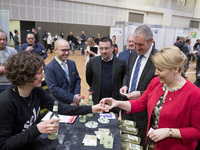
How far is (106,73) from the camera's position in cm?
282

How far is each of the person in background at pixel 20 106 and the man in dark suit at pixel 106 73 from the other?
54.2 inches

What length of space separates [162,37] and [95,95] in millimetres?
9550

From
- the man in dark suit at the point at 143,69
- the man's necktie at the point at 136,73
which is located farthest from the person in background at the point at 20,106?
the man's necktie at the point at 136,73

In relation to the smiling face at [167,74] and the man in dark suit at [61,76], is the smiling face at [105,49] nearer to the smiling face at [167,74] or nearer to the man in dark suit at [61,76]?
the man in dark suit at [61,76]

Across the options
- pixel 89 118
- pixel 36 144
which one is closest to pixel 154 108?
pixel 89 118

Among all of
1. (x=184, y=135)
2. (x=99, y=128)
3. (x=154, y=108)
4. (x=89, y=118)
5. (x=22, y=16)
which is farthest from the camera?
(x=22, y=16)

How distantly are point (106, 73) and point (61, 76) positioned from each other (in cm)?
78

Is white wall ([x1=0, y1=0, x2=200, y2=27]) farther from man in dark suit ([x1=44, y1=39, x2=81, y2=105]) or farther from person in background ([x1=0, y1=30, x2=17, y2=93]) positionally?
man in dark suit ([x1=44, y1=39, x2=81, y2=105])

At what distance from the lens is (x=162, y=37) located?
10.8m

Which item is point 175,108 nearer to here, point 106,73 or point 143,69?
point 143,69

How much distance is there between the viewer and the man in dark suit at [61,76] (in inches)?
98.4

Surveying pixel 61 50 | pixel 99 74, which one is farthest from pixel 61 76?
pixel 99 74

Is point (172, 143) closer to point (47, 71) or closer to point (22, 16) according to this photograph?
point (47, 71)

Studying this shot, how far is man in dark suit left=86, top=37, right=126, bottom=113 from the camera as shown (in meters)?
2.77
